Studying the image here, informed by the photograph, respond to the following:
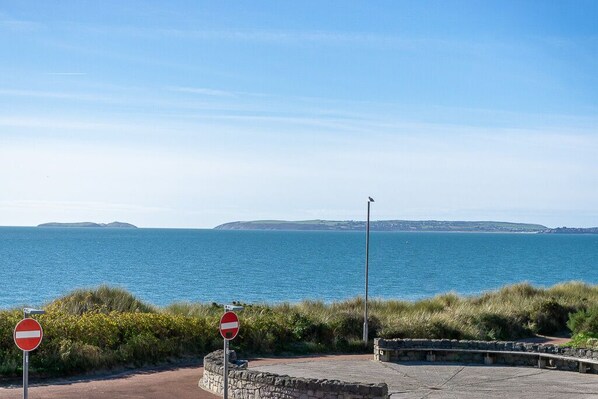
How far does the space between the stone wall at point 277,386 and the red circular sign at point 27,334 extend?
519cm

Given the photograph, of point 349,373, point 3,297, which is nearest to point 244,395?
point 349,373

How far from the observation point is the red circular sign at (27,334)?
1287 centimetres

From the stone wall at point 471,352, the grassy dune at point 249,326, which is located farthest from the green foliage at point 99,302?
the stone wall at point 471,352

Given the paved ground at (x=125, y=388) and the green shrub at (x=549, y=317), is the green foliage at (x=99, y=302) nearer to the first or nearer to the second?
the paved ground at (x=125, y=388)

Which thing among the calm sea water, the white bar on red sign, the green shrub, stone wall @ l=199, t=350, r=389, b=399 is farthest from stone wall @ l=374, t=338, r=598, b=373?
the calm sea water

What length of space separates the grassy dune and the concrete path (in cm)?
257

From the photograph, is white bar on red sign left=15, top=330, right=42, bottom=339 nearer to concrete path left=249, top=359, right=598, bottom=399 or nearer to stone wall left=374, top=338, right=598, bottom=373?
concrete path left=249, top=359, right=598, bottom=399

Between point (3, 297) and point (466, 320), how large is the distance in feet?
130

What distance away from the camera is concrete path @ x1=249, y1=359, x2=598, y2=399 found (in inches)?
712

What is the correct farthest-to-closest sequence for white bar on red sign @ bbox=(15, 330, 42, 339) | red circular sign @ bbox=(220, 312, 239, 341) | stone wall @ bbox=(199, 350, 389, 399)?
stone wall @ bbox=(199, 350, 389, 399) → red circular sign @ bbox=(220, 312, 239, 341) → white bar on red sign @ bbox=(15, 330, 42, 339)

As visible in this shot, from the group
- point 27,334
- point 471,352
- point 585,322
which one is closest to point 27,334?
point 27,334

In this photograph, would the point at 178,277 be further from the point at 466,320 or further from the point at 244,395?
the point at 244,395

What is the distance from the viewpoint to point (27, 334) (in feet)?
42.6

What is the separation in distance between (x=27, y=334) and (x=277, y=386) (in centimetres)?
539
